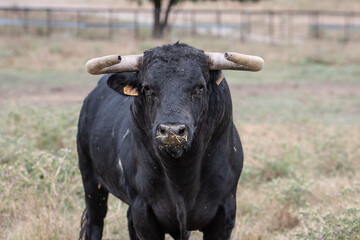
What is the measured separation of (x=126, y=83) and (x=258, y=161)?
504cm

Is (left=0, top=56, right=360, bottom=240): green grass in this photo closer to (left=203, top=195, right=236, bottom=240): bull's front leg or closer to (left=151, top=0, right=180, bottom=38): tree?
(left=203, top=195, right=236, bottom=240): bull's front leg

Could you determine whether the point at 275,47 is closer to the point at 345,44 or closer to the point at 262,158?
the point at 345,44

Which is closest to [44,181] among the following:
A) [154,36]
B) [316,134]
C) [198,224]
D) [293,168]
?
[198,224]

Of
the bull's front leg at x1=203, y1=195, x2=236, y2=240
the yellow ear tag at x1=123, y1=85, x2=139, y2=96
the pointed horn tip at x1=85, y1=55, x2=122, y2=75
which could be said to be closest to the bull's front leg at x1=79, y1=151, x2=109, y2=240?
the bull's front leg at x1=203, y1=195, x2=236, y2=240

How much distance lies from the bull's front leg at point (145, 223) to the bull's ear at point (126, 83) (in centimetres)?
86

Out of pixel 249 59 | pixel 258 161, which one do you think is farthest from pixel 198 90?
pixel 258 161

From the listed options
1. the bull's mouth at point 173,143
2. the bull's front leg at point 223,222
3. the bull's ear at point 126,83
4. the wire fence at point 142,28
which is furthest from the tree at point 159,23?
the bull's mouth at point 173,143

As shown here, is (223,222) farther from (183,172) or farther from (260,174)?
(260,174)

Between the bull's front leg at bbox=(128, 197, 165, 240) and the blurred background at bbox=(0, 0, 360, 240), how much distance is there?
52.6 inches

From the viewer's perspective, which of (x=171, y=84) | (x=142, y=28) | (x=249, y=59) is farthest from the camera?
(x=142, y=28)

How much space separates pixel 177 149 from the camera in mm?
4039

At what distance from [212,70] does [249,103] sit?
1179cm

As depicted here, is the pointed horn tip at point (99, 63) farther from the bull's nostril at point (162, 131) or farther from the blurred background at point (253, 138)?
the blurred background at point (253, 138)

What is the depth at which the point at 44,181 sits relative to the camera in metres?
7.21
